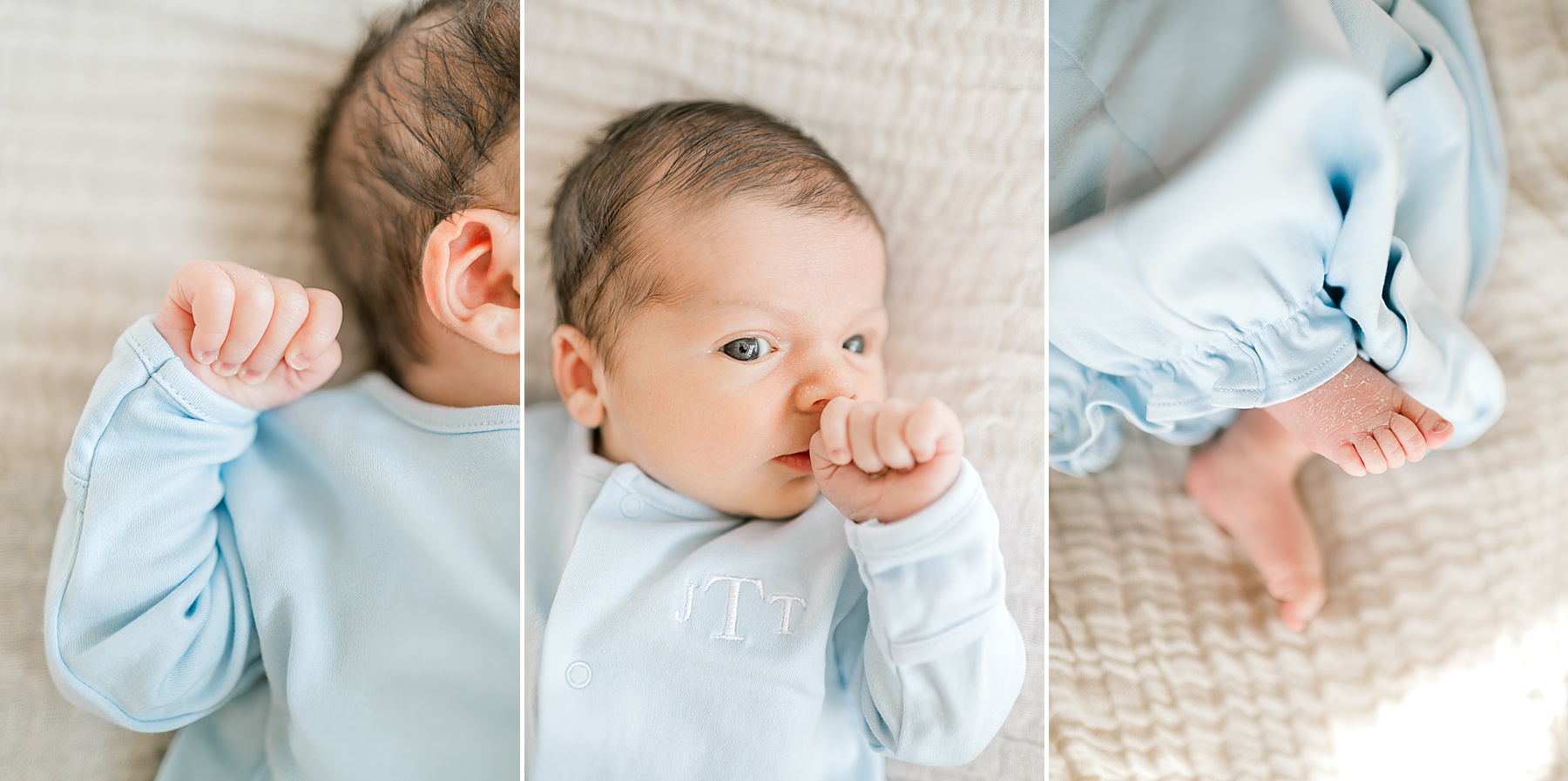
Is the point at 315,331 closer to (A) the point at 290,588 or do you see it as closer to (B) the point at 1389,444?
(A) the point at 290,588

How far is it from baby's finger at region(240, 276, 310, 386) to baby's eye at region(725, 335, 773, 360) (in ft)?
1.21

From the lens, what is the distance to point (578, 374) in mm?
867

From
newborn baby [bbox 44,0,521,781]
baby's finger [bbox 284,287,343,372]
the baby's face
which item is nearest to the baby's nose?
the baby's face

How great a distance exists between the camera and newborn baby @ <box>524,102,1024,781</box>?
76 centimetres

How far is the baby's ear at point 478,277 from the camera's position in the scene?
30.9 inches

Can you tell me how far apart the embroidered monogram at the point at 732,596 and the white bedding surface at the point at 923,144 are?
0.22 meters

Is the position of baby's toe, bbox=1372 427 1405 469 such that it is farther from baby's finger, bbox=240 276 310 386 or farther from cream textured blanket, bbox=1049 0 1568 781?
baby's finger, bbox=240 276 310 386

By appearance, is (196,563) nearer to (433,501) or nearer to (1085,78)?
(433,501)

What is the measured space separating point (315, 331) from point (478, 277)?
153 millimetres

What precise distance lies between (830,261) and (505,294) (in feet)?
0.92

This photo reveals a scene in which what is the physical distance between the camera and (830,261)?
0.81m

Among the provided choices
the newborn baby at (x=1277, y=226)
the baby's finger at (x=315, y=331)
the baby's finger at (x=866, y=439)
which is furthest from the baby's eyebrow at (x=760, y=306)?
the baby's finger at (x=315, y=331)

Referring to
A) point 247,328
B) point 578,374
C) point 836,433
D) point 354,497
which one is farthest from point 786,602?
point 247,328

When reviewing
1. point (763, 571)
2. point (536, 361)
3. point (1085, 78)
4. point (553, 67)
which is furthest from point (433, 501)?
point (1085, 78)
